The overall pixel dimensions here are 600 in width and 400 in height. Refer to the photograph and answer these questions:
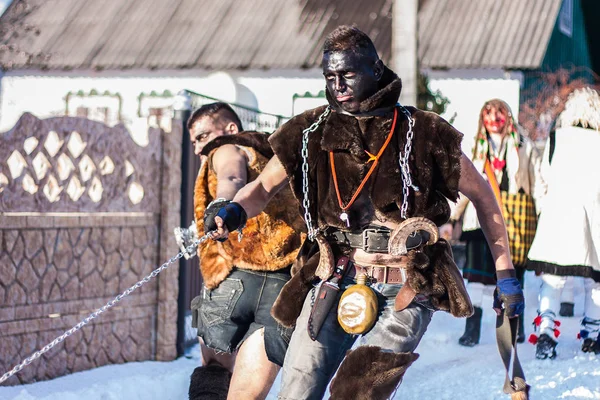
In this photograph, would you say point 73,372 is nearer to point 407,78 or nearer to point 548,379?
point 548,379

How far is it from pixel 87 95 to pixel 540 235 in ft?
70.7

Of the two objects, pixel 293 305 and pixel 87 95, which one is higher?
pixel 87 95

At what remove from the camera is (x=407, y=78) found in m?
9.55

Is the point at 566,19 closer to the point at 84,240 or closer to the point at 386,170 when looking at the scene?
the point at 84,240

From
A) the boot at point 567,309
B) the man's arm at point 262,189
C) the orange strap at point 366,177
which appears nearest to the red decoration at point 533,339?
the boot at point 567,309

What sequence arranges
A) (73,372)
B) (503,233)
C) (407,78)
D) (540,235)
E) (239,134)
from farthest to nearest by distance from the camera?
(407,78) → (540,235) → (73,372) → (239,134) → (503,233)

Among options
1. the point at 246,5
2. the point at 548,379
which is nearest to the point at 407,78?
the point at 548,379

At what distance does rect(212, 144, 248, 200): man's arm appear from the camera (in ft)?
15.0

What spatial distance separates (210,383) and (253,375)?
670mm

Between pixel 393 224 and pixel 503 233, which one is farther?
pixel 503 233

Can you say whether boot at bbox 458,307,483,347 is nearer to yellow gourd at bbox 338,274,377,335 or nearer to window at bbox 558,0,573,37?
yellow gourd at bbox 338,274,377,335

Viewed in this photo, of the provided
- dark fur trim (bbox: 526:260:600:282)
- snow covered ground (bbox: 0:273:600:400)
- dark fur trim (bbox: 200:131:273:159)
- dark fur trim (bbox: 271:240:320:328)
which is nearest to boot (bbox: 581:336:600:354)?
snow covered ground (bbox: 0:273:600:400)

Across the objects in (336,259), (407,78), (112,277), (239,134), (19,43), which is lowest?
(112,277)

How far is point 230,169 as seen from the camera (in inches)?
187
